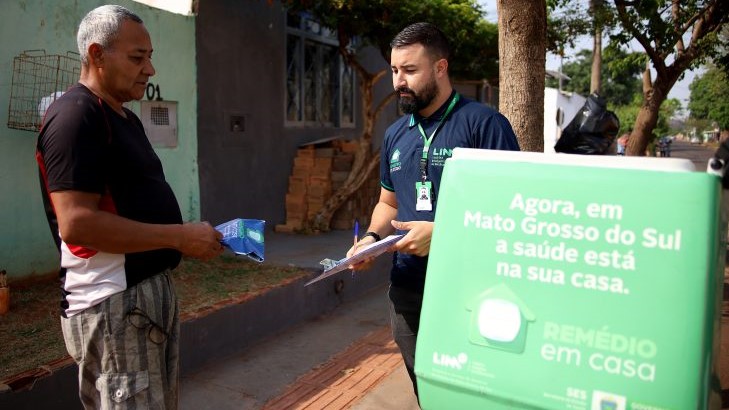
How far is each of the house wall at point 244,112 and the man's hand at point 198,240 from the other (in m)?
5.27

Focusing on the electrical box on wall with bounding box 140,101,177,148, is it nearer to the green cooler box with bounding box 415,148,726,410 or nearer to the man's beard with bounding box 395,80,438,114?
the man's beard with bounding box 395,80,438,114

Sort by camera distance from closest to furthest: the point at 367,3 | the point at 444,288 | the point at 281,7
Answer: the point at 444,288 < the point at 367,3 < the point at 281,7

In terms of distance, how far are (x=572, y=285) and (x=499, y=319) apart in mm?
176

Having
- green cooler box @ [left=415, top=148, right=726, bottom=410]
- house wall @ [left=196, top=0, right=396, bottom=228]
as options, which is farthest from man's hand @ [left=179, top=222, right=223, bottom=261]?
house wall @ [left=196, top=0, right=396, bottom=228]

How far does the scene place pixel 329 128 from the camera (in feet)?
32.0

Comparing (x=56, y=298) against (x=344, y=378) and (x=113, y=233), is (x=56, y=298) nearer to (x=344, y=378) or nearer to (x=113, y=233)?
(x=344, y=378)

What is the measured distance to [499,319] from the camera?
4.48ft

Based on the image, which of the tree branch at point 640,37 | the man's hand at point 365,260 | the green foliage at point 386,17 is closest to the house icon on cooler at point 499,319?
the man's hand at point 365,260

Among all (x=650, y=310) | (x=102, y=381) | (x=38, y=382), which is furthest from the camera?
(x=38, y=382)

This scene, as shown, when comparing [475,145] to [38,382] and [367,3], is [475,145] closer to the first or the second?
[38,382]

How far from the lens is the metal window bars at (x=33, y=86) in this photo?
4.80 meters

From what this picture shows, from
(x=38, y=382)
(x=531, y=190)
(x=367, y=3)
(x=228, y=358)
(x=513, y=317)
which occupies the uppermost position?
(x=367, y=3)

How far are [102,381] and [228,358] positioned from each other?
9.06 feet

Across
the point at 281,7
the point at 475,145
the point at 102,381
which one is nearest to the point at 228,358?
the point at 102,381
